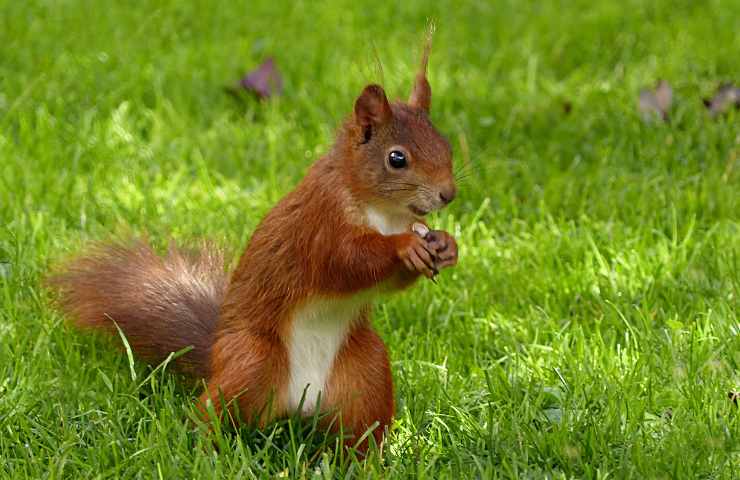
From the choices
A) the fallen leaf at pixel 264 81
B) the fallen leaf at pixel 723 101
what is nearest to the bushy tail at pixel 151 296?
the fallen leaf at pixel 264 81

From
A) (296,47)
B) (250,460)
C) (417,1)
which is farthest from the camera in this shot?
(417,1)

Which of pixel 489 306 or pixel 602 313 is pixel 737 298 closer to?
pixel 602 313

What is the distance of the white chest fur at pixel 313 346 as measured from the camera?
91.7 inches

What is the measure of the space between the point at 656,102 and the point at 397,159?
6.97ft

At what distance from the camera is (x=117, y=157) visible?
3.84m

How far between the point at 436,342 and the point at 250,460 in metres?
0.73

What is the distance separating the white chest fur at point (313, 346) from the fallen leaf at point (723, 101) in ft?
7.13

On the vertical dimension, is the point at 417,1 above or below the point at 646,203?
above

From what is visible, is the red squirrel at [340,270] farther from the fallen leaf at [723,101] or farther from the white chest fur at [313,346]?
the fallen leaf at [723,101]

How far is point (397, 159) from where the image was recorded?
2234mm

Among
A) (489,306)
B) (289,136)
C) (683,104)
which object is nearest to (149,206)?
(289,136)

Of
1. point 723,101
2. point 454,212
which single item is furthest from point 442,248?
point 723,101

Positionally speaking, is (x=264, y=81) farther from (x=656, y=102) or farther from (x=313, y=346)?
(x=313, y=346)

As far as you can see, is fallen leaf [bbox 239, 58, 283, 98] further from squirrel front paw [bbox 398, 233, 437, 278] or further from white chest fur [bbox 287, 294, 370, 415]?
squirrel front paw [bbox 398, 233, 437, 278]
